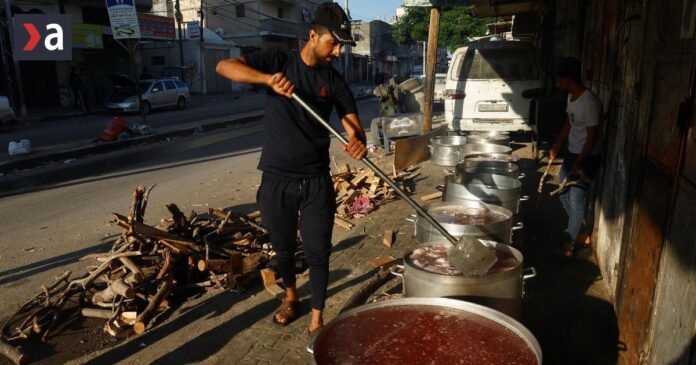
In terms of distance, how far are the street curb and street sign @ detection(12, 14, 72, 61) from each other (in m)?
5.07

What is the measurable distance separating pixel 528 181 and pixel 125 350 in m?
6.59

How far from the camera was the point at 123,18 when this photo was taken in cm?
1564

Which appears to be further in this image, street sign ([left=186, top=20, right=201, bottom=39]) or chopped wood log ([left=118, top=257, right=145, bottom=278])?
street sign ([left=186, top=20, right=201, bottom=39])

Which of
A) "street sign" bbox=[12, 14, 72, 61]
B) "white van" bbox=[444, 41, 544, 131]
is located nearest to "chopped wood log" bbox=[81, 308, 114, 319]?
"white van" bbox=[444, 41, 544, 131]

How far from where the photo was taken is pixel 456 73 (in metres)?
9.98

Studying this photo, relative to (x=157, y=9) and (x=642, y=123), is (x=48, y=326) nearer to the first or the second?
(x=642, y=123)

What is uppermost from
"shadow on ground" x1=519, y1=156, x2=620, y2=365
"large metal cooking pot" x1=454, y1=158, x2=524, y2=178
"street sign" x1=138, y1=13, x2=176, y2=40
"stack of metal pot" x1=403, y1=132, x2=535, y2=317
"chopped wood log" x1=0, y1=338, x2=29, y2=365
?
"street sign" x1=138, y1=13, x2=176, y2=40

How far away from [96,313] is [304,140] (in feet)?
8.47

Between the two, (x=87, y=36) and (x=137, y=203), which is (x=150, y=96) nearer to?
(x=87, y=36)

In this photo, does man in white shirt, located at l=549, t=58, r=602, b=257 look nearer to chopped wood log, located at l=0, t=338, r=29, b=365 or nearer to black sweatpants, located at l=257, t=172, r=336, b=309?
black sweatpants, located at l=257, t=172, r=336, b=309

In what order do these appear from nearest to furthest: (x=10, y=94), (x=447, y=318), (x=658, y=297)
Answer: (x=447, y=318), (x=658, y=297), (x=10, y=94)

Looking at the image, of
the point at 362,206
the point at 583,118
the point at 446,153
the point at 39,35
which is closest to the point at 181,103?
the point at 39,35

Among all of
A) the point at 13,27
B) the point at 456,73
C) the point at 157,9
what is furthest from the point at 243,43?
the point at 456,73

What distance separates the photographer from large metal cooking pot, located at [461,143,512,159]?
20.4 feet
